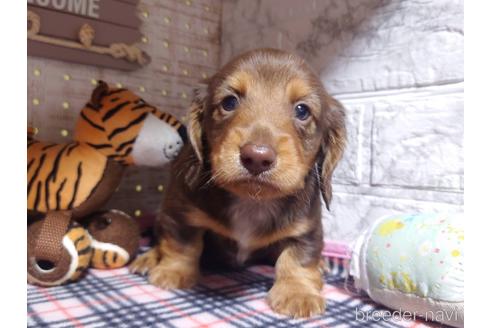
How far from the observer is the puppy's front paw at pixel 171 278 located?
1.91 meters

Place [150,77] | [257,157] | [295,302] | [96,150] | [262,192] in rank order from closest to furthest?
[257,157] → [262,192] → [295,302] → [96,150] → [150,77]

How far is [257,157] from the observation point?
1.47 m

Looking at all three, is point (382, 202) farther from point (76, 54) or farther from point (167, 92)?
point (76, 54)

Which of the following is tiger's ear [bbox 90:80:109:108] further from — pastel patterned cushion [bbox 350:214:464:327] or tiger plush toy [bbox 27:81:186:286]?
pastel patterned cushion [bbox 350:214:464:327]

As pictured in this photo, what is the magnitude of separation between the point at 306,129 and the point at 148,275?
969 millimetres

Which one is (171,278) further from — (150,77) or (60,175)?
(150,77)

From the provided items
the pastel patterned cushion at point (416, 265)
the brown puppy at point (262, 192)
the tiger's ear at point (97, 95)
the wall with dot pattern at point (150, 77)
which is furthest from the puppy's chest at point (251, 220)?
the wall with dot pattern at point (150, 77)

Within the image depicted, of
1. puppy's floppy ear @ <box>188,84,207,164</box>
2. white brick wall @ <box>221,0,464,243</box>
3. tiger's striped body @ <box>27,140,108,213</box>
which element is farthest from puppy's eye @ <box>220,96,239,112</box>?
white brick wall @ <box>221,0,464,243</box>

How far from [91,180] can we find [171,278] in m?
0.58

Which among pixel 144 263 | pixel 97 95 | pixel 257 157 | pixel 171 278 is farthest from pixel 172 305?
pixel 97 95

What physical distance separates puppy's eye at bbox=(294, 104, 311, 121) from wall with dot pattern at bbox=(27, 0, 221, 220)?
54.4 inches

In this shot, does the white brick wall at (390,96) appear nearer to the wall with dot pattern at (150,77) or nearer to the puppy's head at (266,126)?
the puppy's head at (266,126)

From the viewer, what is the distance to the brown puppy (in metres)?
1.70
